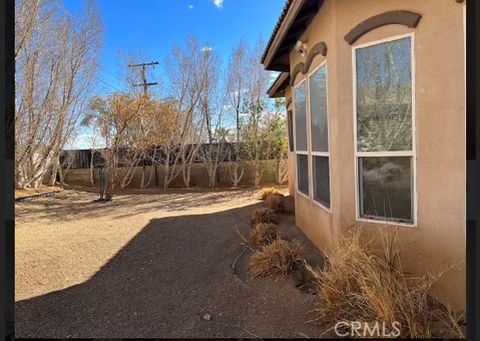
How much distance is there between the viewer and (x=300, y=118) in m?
6.23

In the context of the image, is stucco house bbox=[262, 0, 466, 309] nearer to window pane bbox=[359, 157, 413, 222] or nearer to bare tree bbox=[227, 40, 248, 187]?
window pane bbox=[359, 157, 413, 222]

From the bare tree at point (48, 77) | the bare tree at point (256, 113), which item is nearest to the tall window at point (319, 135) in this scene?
the bare tree at point (48, 77)

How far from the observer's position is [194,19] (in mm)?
10398

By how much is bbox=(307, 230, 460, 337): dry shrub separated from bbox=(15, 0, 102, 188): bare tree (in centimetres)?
1032

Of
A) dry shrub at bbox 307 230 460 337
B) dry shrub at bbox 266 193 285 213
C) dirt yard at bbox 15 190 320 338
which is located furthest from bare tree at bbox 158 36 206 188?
dry shrub at bbox 307 230 460 337

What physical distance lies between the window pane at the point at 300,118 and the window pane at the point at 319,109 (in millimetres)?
598

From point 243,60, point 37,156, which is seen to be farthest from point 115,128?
point 243,60

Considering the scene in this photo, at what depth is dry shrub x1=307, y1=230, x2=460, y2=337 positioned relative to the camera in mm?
2557

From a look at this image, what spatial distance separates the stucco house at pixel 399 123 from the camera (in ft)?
9.82

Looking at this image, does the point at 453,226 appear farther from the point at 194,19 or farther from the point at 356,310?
the point at 194,19

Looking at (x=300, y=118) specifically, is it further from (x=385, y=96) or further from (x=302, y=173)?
(x=385, y=96)

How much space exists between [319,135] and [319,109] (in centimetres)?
40

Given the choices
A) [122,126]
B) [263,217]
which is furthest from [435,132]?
[122,126]

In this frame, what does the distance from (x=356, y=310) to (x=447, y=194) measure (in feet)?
4.65
